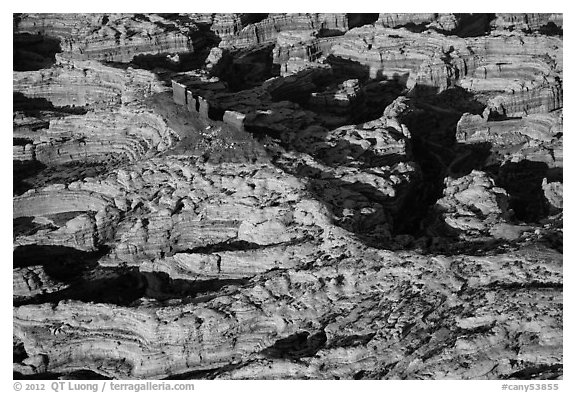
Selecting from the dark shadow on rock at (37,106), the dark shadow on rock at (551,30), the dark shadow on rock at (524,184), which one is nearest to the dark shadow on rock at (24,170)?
the dark shadow on rock at (37,106)

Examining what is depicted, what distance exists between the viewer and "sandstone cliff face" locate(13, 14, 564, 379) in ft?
131

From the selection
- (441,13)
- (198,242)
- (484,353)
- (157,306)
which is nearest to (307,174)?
(198,242)

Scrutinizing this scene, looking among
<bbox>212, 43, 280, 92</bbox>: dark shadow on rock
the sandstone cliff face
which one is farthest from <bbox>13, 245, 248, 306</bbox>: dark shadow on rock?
<bbox>212, 43, 280, 92</bbox>: dark shadow on rock

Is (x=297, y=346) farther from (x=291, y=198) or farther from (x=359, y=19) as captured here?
(x=359, y=19)

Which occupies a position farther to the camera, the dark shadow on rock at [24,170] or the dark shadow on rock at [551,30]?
the dark shadow on rock at [551,30]

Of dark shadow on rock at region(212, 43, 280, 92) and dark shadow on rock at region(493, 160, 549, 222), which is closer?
dark shadow on rock at region(493, 160, 549, 222)

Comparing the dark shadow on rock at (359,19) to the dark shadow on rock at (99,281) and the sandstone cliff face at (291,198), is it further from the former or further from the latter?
the dark shadow on rock at (99,281)

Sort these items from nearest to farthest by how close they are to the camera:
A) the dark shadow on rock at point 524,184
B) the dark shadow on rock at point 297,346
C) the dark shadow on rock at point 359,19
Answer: the dark shadow on rock at point 297,346 → the dark shadow on rock at point 524,184 → the dark shadow on rock at point 359,19

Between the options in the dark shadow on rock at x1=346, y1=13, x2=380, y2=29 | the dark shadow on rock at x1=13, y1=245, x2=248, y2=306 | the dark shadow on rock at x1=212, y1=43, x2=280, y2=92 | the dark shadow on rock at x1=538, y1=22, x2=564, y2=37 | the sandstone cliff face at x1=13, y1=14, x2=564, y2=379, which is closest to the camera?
the sandstone cliff face at x1=13, y1=14, x2=564, y2=379

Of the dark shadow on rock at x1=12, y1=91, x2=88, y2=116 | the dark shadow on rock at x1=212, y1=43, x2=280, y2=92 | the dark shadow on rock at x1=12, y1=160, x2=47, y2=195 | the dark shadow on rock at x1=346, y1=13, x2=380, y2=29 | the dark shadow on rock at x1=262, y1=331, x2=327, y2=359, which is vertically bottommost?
the dark shadow on rock at x1=262, y1=331, x2=327, y2=359

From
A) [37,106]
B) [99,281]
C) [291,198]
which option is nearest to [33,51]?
[37,106]

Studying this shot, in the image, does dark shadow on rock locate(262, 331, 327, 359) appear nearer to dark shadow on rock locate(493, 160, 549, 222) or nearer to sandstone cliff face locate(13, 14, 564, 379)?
sandstone cliff face locate(13, 14, 564, 379)

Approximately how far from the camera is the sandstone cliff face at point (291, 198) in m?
40.0

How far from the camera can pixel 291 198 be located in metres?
46.6
